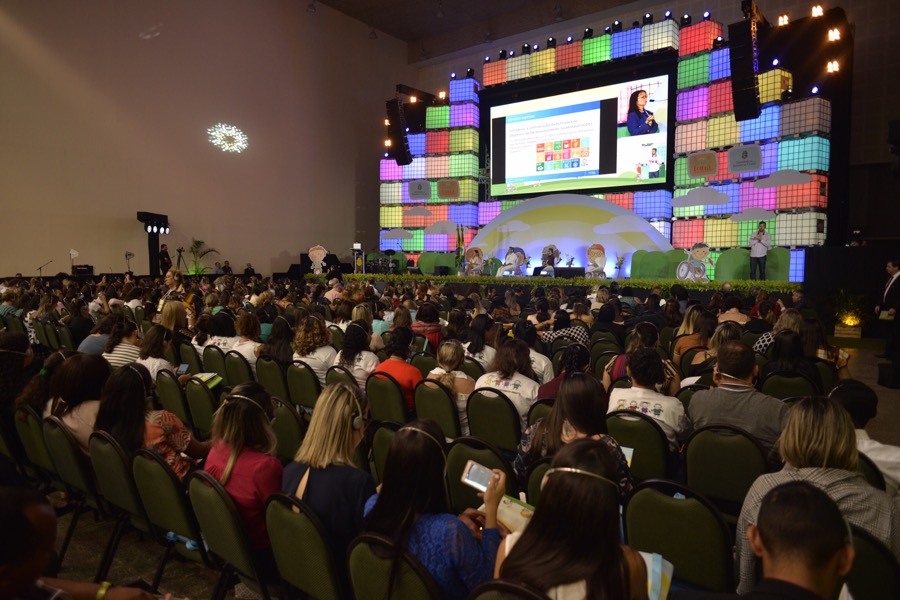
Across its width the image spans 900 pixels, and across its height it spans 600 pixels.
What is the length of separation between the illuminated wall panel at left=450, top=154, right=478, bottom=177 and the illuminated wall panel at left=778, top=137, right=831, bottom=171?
10.7m

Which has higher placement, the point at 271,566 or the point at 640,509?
the point at 640,509

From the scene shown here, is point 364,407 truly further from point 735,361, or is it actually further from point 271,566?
point 735,361

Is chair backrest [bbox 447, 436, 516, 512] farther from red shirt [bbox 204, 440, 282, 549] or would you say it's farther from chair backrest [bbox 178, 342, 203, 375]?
chair backrest [bbox 178, 342, 203, 375]

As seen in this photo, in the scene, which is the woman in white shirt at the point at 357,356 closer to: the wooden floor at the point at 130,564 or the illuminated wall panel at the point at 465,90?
the wooden floor at the point at 130,564

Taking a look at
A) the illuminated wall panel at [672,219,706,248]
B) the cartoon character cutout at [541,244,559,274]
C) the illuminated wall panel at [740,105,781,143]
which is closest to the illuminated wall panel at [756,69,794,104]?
the illuminated wall panel at [740,105,781,143]

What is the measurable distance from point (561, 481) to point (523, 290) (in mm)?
13362

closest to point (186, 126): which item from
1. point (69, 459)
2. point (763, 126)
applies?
point (763, 126)

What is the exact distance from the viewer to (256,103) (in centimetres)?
2122

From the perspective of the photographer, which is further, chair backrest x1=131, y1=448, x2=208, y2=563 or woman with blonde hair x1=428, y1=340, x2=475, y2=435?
woman with blonde hair x1=428, y1=340, x2=475, y2=435

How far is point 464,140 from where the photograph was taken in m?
22.5

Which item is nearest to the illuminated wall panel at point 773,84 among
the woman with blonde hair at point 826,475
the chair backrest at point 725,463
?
the chair backrest at point 725,463

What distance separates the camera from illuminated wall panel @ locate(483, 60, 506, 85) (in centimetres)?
2202

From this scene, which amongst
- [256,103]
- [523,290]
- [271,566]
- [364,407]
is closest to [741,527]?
[364,407]

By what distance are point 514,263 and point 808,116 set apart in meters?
9.11
